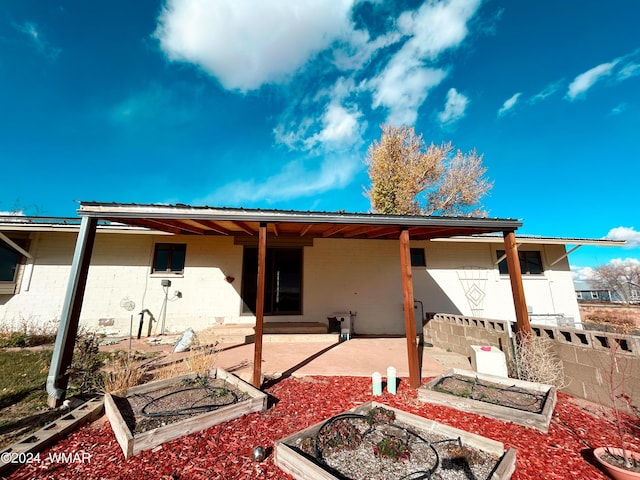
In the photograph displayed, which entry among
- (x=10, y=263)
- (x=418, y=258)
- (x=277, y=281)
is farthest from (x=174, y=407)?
(x=10, y=263)

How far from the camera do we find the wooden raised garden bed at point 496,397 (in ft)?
9.12

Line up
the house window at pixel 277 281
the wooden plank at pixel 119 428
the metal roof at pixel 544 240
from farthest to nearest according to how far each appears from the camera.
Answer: the metal roof at pixel 544 240 < the house window at pixel 277 281 < the wooden plank at pixel 119 428

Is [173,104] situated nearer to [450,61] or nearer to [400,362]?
[450,61]

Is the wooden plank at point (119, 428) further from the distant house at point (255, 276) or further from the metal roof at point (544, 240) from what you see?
the metal roof at point (544, 240)

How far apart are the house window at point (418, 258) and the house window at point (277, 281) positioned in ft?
12.2

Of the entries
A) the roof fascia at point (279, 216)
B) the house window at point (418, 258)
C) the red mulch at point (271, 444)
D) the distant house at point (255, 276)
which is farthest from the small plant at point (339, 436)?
the house window at point (418, 258)

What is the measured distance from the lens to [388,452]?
7.00ft

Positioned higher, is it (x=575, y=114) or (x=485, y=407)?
(x=575, y=114)

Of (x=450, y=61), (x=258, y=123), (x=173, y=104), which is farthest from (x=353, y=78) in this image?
(x=173, y=104)

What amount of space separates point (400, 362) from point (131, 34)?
11.3 metres

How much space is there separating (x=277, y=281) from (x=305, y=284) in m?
0.86

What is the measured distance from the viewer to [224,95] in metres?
10.4

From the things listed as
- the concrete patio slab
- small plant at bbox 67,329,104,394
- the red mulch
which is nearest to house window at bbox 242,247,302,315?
the concrete patio slab

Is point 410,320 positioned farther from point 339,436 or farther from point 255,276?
point 255,276
